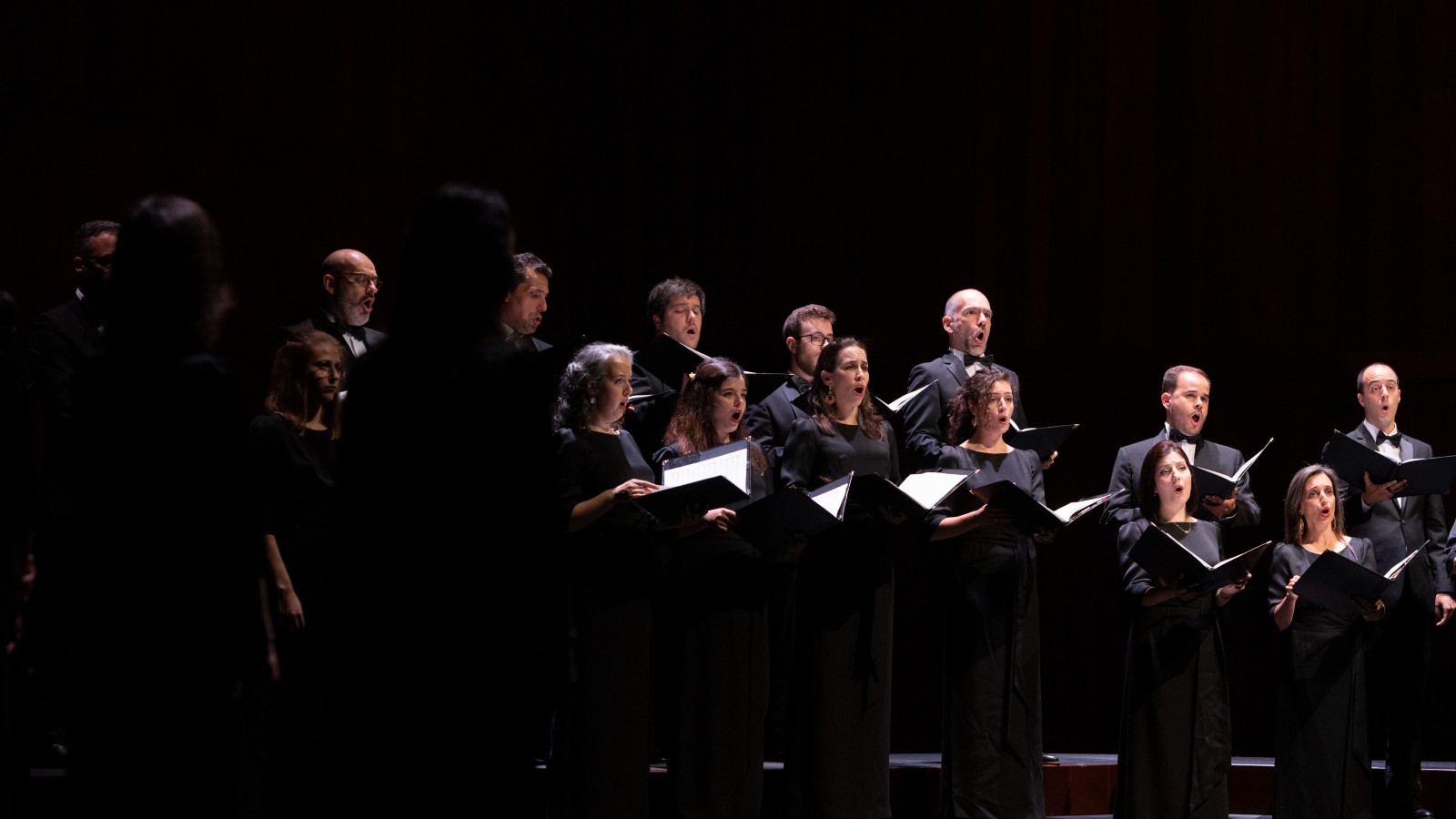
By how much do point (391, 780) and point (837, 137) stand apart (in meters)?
4.46

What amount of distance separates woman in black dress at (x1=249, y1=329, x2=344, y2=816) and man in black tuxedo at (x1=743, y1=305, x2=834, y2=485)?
1428 mm

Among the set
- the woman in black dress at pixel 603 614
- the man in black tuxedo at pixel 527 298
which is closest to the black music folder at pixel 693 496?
the woman in black dress at pixel 603 614

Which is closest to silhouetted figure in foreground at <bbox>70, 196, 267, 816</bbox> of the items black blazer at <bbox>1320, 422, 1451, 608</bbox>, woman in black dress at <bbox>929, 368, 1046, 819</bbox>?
woman in black dress at <bbox>929, 368, 1046, 819</bbox>

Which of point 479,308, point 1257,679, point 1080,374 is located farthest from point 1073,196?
point 479,308

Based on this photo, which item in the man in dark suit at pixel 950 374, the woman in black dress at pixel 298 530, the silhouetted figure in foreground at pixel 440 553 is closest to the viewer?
the silhouetted figure in foreground at pixel 440 553

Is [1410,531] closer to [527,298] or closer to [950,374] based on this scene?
[950,374]

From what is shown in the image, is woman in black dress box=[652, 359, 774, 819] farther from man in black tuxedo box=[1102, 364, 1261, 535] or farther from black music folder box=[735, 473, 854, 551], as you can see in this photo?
man in black tuxedo box=[1102, 364, 1261, 535]

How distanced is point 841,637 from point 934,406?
111cm

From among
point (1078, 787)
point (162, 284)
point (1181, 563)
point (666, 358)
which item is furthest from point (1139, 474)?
point (162, 284)

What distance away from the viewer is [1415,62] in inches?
227

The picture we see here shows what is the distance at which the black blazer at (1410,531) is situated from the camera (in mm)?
5000

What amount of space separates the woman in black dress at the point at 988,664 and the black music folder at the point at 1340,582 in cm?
79

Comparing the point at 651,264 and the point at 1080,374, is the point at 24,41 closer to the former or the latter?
the point at 651,264

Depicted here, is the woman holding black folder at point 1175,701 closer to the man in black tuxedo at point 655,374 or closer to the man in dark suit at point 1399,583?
the man in dark suit at point 1399,583
